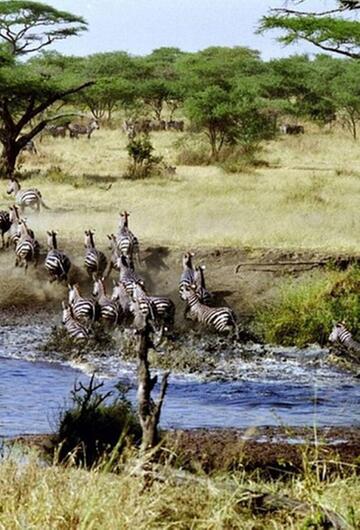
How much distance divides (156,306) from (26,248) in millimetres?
2669

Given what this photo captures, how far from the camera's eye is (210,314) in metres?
12.5

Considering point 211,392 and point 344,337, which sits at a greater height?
point 344,337

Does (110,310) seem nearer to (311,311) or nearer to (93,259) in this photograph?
(93,259)

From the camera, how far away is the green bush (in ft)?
40.3

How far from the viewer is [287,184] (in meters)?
21.4

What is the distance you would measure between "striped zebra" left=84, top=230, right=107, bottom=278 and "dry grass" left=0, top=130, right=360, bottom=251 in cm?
109

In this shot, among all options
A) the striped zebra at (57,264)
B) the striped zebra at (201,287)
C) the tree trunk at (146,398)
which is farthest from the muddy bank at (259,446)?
the striped zebra at (57,264)

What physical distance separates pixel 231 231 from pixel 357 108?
21.4 metres

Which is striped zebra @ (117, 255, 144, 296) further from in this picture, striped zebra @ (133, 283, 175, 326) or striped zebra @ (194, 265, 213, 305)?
striped zebra @ (194, 265, 213, 305)

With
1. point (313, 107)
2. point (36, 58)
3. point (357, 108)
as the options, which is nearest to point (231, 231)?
point (357, 108)

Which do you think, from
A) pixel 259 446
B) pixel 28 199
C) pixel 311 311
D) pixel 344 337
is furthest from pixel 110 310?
pixel 28 199

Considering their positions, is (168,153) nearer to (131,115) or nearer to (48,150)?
(48,150)

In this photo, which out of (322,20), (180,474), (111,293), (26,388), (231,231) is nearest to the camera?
(180,474)

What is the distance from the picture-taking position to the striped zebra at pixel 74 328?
39.5 feet
